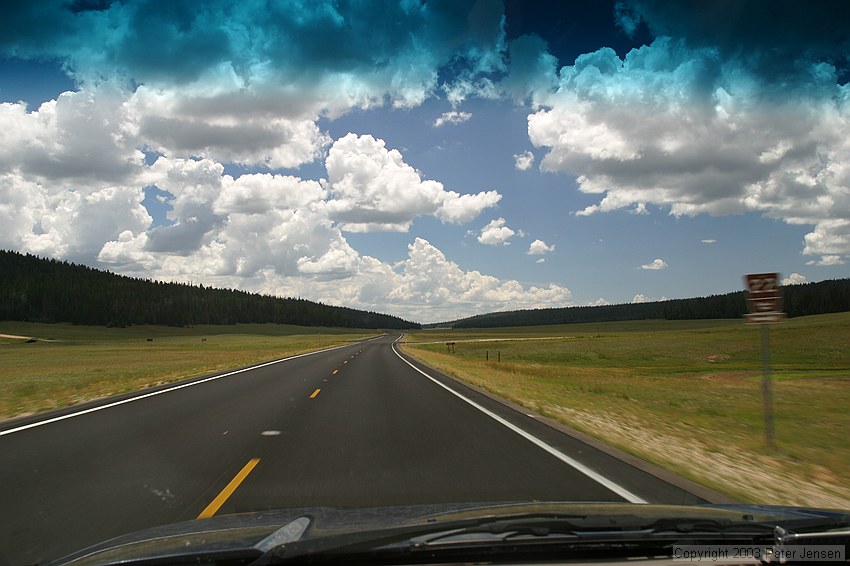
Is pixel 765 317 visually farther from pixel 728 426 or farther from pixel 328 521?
pixel 328 521

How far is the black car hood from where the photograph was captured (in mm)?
3502

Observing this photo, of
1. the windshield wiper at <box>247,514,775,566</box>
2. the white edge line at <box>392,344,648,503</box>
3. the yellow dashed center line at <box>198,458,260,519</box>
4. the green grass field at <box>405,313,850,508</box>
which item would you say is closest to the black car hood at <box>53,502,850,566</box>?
the windshield wiper at <box>247,514,775,566</box>

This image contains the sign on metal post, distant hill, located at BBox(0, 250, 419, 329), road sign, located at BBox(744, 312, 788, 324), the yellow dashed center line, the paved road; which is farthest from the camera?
distant hill, located at BBox(0, 250, 419, 329)

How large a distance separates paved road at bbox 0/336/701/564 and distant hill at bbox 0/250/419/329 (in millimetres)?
150085

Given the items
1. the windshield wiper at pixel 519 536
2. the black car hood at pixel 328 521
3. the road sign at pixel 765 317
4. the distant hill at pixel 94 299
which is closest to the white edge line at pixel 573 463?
the black car hood at pixel 328 521

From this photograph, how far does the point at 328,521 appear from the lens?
157 inches

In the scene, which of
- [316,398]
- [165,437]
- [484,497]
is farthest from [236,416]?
[484,497]

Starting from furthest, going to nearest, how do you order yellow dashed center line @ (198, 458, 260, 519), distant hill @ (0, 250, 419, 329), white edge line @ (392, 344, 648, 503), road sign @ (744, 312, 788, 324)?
distant hill @ (0, 250, 419, 329) → road sign @ (744, 312, 788, 324) → white edge line @ (392, 344, 648, 503) → yellow dashed center line @ (198, 458, 260, 519)

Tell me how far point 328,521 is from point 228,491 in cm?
261

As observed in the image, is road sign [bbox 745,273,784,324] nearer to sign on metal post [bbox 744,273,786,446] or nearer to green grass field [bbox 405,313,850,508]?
sign on metal post [bbox 744,273,786,446]

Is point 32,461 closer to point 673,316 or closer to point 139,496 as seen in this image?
point 139,496

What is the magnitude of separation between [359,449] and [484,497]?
10.3 ft

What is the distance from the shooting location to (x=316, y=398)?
50.5 feet

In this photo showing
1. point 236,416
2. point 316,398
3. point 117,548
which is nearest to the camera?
point 117,548
